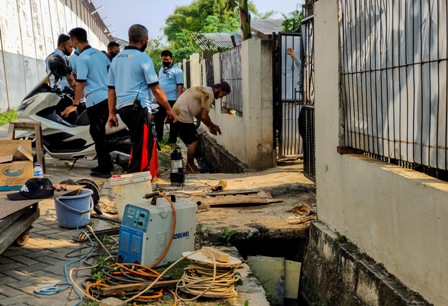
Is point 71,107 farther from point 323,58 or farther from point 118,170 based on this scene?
point 323,58

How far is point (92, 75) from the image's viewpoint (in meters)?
8.56

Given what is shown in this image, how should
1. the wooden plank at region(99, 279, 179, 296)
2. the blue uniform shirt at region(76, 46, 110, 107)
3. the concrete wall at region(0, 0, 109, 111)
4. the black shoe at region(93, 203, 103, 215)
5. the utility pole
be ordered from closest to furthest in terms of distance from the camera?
the wooden plank at region(99, 279, 179, 296) → the black shoe at region(93, 203, 103, 215) → the blue uniform shirt at region(76, 46, 110, 107) → the utility pole → the concrete wall at region(0, 0, 109, 111)

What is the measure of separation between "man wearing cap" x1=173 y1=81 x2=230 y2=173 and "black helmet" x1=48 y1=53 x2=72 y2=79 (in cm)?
185

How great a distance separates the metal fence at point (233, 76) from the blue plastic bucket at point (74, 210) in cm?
512

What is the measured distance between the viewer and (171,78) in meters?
13.2

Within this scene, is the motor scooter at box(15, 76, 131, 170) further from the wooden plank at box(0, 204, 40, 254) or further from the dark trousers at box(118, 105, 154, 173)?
the wooden plank at box(0, 204, 40, 254)

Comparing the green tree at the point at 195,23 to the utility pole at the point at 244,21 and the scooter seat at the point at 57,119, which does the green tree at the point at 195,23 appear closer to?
the utility pole at the point at 244,21

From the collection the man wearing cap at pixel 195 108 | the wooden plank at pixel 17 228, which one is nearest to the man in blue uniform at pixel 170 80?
the man wearing cap at pixel 195 108

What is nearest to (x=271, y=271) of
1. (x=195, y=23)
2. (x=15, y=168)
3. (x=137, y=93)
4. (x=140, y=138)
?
(x=140, y=138)

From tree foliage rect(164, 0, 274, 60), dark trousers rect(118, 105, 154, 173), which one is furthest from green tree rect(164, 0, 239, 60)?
dark trousers rect(118, 105, 154, 173)

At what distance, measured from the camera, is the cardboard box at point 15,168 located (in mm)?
5262

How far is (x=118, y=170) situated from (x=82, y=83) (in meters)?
1.73

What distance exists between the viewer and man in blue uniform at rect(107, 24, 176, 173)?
22.8 ft

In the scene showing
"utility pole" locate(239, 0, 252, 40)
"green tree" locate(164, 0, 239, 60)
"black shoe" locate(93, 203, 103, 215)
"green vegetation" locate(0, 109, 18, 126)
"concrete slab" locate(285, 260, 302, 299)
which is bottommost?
"concrete slab" locate(285, 260, 302, 299)
